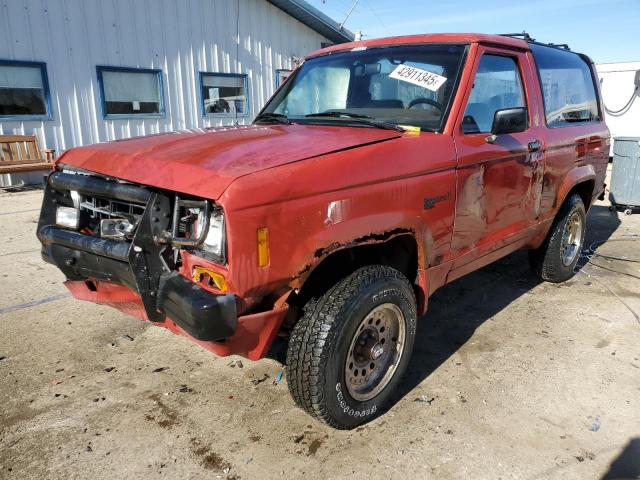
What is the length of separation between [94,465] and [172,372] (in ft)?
2.87

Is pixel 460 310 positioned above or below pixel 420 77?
below

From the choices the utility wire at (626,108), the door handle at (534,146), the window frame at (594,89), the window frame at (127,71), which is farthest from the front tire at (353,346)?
the utility wire at (626,108)

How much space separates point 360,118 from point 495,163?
0.95 m

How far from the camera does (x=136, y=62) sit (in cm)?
1060

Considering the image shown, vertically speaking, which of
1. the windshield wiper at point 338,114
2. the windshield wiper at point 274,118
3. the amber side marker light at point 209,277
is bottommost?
the amber side marker light at point 209,277

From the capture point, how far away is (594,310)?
4.18 metres

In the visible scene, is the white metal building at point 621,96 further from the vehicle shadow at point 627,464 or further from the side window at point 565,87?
the vehicle shadow at point 627,464

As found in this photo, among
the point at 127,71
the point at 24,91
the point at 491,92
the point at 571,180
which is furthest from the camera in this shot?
the point at 127,71

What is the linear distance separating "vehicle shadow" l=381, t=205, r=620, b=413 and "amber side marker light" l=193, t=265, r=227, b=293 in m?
1.39

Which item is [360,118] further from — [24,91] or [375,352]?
[24,91]

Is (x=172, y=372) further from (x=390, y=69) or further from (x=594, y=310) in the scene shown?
(x=594, y=310)

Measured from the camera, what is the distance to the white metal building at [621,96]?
14.1 meters

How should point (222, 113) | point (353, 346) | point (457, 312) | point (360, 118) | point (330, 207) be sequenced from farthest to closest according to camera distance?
point (222, 113) < point (457, 312) < point (360, 118) < point (353, 346) < point (330, 207)

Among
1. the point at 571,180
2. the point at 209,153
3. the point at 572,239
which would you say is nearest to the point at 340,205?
the point at 209,153
